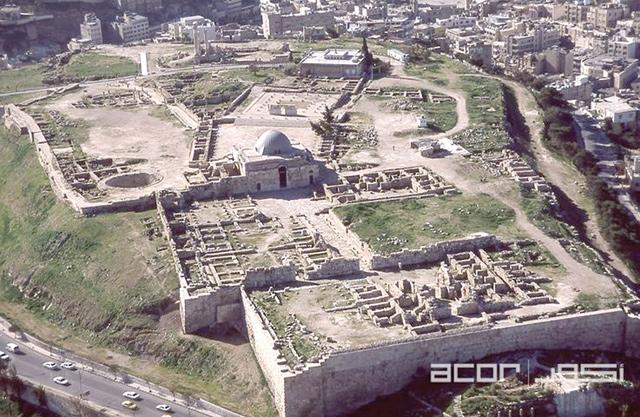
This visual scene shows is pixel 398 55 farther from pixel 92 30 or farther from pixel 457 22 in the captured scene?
pixel 92 30

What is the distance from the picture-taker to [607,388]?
4116cm

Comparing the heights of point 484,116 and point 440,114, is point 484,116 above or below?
below

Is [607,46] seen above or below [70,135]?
below

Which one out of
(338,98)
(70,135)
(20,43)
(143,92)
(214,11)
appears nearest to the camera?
(70,135)

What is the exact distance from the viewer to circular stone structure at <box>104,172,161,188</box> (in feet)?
217

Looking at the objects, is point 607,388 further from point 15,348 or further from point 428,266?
point 15,348

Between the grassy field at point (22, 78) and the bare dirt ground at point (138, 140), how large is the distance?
40.9 ft

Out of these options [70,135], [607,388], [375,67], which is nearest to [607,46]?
[375,67]

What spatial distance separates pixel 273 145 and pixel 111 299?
16.6 meters

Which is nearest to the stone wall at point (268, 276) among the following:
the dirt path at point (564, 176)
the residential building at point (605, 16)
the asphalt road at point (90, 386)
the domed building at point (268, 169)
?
the asphalt road at point (90, 386)

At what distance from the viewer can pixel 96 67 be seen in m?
104

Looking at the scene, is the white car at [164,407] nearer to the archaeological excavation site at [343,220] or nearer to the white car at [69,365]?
the archaeological excavation site at [343,220]

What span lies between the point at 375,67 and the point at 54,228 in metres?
41.8

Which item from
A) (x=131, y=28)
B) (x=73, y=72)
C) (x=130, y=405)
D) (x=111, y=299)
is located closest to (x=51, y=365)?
(x=111, y=299)
